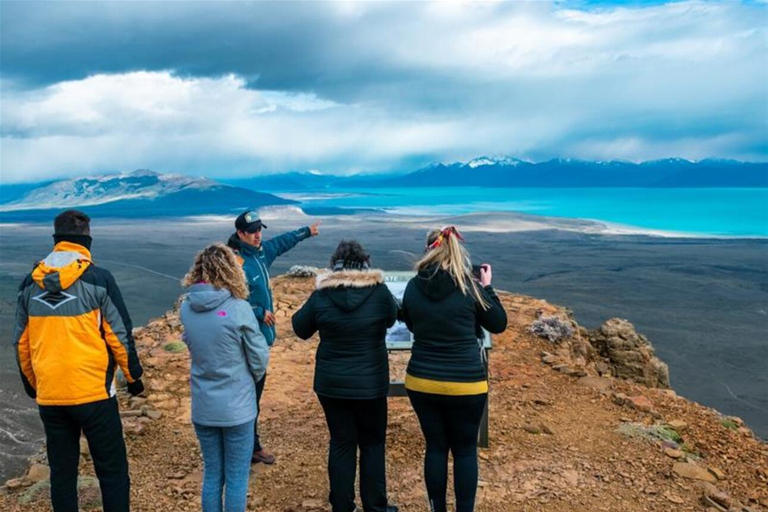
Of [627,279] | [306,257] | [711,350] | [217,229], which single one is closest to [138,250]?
[306,257]

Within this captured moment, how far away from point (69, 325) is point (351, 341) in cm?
168

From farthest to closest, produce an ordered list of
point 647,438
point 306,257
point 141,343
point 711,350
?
point 306,257 → point 711,350 → point 141,343 → point 647,438

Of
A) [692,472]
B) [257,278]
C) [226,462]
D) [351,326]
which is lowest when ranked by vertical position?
[692,472]

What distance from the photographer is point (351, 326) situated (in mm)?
4277

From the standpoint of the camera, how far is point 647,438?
21.8 feet

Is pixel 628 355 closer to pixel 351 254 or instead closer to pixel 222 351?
pixel 351 254

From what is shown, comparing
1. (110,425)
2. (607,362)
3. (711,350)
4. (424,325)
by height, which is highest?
(424,325)

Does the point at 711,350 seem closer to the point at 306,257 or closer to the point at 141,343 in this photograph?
the point at 141,343

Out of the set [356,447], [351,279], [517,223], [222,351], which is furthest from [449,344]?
[517,223]

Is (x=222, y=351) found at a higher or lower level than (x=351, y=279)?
lower

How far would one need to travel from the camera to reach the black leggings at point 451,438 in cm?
426

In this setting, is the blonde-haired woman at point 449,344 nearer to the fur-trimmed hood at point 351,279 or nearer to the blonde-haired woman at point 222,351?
the fur-trimmed hood at point 351,279

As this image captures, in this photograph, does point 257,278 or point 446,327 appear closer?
point 446,327

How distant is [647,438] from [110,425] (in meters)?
4.99
